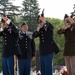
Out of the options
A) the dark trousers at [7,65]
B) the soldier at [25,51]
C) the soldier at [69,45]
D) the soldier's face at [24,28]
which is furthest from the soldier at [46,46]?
the dark trousers at [7,65]

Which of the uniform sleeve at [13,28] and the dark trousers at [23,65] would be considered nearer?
the uniform sleeve at [13,28]

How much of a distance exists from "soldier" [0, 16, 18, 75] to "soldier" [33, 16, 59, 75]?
1.86 feet

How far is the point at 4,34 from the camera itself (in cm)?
779

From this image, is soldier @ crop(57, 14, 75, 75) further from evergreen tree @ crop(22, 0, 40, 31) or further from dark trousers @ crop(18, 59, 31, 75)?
evergreen tree @ crop(22, 0, 40, 31)

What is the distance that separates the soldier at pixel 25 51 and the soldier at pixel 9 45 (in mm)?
665

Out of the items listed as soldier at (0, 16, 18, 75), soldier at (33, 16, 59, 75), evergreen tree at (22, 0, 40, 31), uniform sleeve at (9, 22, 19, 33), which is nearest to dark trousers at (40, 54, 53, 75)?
soldier at (33, 16, 59, 75)

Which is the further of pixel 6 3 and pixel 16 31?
pixel 6 3

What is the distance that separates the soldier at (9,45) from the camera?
7637 mm

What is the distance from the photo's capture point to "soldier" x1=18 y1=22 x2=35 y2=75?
331 inches

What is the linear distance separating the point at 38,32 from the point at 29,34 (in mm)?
→ 610

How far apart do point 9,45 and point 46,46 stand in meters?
0.86

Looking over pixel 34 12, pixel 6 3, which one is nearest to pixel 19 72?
pixel 6 3

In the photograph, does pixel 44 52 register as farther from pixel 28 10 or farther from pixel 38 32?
pixel 28 10

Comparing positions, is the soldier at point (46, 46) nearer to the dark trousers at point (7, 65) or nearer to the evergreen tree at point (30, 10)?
the dark trousers at point (7, 65)
